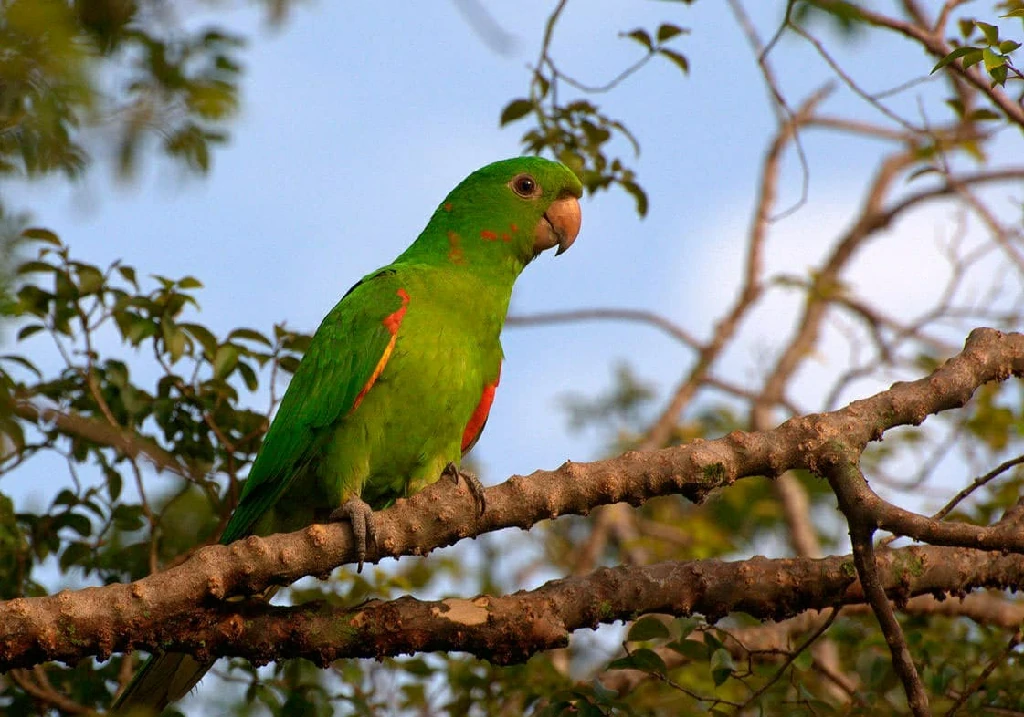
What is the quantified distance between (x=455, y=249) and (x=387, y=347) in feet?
2.24

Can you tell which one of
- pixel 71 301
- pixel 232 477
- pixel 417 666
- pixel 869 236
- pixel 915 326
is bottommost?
pixel 417 666

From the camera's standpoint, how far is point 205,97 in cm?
237

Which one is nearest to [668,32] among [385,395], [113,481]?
[385,395]

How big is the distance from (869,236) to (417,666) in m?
5.75

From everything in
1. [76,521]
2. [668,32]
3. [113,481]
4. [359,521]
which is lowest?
[359,521]

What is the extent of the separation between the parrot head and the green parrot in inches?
2.2

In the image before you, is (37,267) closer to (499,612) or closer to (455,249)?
(455,249)

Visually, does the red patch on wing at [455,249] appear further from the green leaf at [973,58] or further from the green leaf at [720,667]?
the green leaf at [973,58]

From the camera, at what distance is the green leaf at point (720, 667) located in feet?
10.4

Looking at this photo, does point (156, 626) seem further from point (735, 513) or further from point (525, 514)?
point (735, 513)

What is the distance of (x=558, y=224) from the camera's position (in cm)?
448

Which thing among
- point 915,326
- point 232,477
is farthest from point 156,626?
point 915,326

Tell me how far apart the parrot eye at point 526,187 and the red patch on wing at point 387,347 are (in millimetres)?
786

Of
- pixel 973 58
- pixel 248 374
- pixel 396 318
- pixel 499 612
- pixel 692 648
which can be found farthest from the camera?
pixel 248 374
